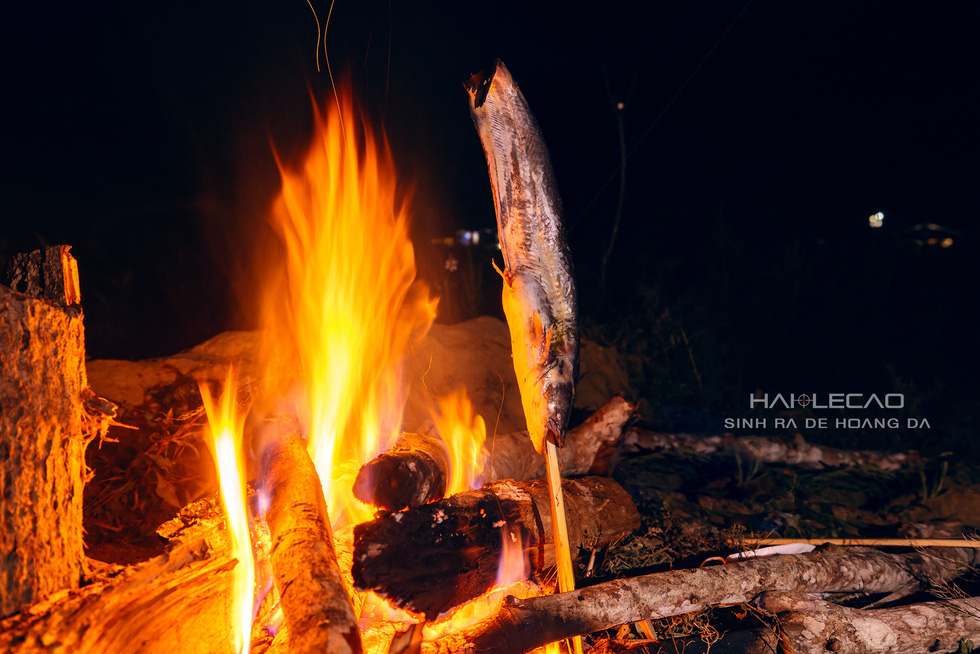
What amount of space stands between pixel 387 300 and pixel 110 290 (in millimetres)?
7660

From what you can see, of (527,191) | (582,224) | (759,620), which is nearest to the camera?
(527,191)

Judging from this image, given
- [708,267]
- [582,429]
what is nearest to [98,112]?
[582,429]

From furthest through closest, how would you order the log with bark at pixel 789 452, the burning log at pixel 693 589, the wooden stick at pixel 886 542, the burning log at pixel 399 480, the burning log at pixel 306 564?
1. the log with bark at pixel 789 452
2. the wooden stick at pixel 886 542
3. the burning log at pixel 399 480
4. the burning log at pixel 693 589
5. the burning log at pixel 306 564

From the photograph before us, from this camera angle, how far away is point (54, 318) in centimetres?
212

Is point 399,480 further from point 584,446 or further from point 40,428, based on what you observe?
point 584,446

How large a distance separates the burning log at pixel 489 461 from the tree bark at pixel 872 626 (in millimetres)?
1735

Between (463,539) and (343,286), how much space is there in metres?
2.39

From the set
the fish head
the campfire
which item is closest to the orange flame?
the campfire

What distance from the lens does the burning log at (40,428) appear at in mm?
1863

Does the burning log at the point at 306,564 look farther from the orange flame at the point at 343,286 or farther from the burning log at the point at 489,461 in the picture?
A: the orange flame at the point at 343,286

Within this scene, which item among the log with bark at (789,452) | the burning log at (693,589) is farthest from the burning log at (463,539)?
the log with bark at (789,452)

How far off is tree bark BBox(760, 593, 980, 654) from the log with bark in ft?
7.84

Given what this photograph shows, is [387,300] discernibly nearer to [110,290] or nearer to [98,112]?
[110,290]

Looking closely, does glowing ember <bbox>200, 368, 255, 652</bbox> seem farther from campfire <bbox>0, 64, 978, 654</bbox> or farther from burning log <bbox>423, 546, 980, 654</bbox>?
burning log <bbox>423, 546, 980, 654</bbox>
